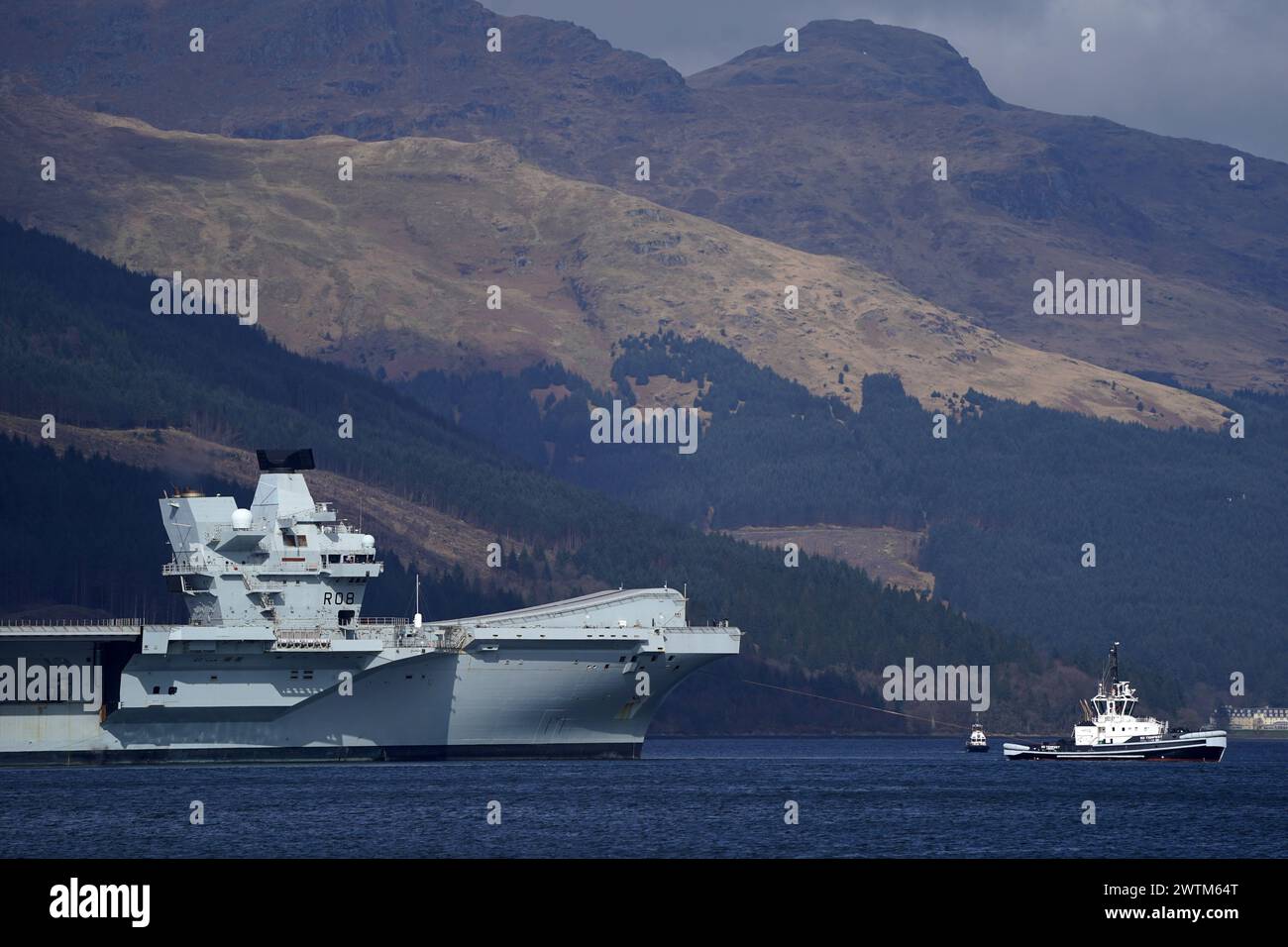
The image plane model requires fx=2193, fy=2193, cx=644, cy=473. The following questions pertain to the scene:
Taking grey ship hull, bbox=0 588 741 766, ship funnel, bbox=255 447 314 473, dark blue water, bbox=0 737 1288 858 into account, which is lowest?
dark blue water, bbox=0 737 1288 858

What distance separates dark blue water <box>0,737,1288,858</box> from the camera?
64.3 metres

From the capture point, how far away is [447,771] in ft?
301

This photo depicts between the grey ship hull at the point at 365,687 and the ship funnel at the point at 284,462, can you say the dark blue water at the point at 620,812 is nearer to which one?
the grey ship hull at the point at 365,687

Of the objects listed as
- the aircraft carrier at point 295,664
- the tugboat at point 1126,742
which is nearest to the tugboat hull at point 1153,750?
the tugboat at point 1126,742

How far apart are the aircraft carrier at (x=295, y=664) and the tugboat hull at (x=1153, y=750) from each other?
33.2 m

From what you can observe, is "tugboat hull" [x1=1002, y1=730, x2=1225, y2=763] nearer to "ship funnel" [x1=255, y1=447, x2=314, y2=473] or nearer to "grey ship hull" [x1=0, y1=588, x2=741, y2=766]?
"grey ship hull" [x1=0, y1=588, x2=741, y2=766]

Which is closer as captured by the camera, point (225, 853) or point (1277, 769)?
point (225, 853)

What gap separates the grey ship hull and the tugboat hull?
33.2 meters

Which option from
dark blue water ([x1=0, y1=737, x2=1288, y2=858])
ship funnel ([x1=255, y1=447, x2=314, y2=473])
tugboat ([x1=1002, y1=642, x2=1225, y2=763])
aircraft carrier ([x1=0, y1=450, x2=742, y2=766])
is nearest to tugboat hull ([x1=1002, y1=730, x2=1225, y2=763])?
tugboat ([x1=1002, y1=642, x2=1225, y2=763])

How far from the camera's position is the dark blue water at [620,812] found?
211 feet

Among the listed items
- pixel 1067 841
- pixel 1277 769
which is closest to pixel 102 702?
pixel 1067 841

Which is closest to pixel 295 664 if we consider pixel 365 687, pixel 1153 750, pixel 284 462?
pixel 365 687
